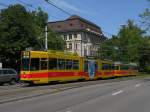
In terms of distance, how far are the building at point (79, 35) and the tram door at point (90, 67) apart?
65100 mm

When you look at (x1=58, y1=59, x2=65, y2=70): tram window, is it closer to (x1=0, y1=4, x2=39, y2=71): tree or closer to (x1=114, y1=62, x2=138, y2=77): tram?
(x1=0, y1=4, x2=39, y2=71): tree

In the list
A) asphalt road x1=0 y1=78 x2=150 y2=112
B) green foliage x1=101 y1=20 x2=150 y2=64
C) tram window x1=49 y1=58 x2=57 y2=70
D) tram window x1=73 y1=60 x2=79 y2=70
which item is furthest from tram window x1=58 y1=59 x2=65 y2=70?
green foliage x1=101 y1=20 x2=150 y2=64

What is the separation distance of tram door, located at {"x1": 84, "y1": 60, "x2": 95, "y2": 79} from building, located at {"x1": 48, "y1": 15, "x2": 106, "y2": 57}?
65.1 meters

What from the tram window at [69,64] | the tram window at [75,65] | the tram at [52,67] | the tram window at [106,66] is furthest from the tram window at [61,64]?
the tram window at [106,66]

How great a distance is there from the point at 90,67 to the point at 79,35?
7061 centimetres

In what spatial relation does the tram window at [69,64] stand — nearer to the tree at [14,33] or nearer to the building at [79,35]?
the tree at [14,33]

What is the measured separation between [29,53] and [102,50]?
87.8 m

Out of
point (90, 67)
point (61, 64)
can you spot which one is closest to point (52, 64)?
point (61, 64)

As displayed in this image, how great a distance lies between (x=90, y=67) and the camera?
49375mm

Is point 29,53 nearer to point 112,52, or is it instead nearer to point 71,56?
point 71,56

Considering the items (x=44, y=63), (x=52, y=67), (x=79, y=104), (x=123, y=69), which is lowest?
(x=79, y=104)

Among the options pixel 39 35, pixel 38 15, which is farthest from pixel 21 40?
pixel 38 15

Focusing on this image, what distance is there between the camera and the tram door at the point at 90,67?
1865 inches

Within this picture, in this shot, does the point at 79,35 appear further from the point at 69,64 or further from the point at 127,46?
the point at 69,64
